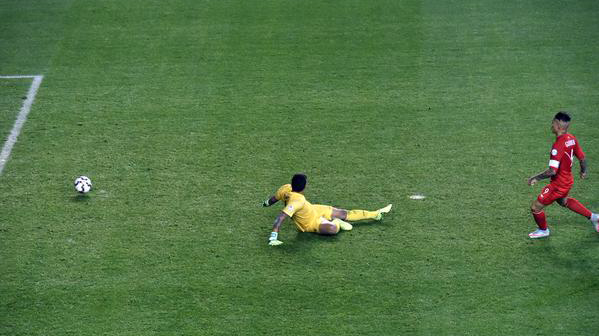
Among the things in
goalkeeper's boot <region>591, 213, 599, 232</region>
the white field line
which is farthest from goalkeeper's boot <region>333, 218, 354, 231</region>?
the white field line

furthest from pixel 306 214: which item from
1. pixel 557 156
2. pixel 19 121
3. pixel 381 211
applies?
pixel 19 121

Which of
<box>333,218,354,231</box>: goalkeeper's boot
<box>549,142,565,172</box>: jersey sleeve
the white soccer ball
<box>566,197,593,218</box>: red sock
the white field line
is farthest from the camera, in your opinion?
the white field line

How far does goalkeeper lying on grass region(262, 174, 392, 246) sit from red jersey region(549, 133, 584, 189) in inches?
93.2

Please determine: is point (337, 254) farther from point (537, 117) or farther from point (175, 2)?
point (175, 2)

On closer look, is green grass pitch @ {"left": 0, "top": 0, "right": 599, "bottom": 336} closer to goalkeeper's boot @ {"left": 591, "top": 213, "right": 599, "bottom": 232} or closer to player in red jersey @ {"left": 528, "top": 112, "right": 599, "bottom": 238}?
goalkeeper's boot @ {"left": 591, "top": 213, "right": 599, "bottom": 232}

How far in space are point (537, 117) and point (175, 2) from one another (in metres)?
8.20

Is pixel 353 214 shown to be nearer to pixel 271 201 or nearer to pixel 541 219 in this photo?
pixel 271 201

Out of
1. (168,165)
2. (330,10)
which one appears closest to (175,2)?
(330,10)

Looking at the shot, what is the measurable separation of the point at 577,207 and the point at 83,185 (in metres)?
6.79

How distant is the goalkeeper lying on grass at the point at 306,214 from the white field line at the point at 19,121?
4622 millimetres

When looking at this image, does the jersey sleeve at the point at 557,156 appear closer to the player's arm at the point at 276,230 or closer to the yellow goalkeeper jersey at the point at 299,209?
the yellow goalkeeper jersey at the point at 299,209

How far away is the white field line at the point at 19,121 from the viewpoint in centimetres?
1330

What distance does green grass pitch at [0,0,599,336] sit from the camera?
32.5 feet

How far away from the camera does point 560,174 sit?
35.1 ft
